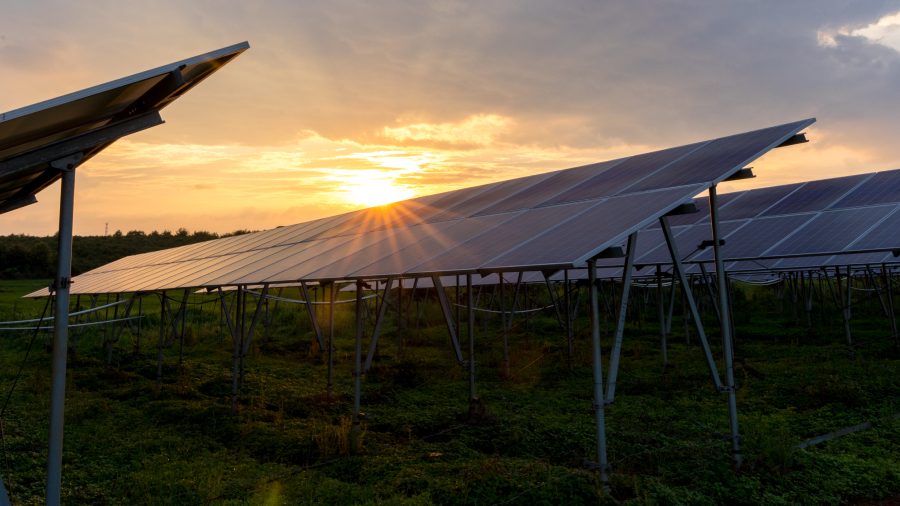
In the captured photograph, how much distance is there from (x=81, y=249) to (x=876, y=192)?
239ft

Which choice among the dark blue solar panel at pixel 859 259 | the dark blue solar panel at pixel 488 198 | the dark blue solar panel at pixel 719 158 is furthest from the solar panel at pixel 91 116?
the dark blue solar panel at pixel 859 259

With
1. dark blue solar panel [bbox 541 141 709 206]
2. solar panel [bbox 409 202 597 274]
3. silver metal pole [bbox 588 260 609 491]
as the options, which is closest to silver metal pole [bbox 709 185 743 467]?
dark blue solar panel [bbox 541 141 709 206]

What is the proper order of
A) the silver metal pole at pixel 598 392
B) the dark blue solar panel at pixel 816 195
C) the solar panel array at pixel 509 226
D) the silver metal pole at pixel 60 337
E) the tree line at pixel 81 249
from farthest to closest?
1. the tree line at pixel 81 249
2. the dark blue solar panel at pixel 816 195
3. the solar panel array at pixel 509 226
4. the silver metal pole at pixel 598 392
5. the silver metal pole at pixel 60 337

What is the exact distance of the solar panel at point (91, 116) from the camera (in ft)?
12.8

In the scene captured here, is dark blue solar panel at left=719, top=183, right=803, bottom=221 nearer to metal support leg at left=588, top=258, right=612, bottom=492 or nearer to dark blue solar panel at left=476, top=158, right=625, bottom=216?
dark blue solar panel at left=476, top=158, right=625, bottom=216

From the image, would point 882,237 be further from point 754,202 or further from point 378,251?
point 378,251

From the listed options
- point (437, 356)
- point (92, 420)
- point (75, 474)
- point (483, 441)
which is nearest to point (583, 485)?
point (483, 441)

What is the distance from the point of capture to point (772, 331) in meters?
21.8

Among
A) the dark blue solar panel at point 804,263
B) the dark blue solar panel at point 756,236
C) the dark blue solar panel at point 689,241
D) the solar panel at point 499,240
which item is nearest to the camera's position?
the solar panel at point 499,240

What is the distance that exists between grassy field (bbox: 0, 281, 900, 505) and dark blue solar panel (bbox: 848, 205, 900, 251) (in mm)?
2830

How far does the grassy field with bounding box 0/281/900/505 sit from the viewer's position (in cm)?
677

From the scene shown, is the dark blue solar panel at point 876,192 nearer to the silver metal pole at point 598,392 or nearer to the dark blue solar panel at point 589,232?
the dark blue solar panel at point 589,232

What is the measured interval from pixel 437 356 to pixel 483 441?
31.7 feet

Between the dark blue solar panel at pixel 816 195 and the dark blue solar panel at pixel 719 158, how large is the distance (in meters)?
6.92
